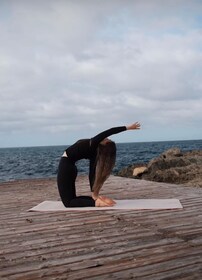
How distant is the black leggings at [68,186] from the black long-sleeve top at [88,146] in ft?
0.46

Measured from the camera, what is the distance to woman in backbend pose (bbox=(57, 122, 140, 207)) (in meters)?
6.40

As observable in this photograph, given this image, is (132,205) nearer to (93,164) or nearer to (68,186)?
(93,164)

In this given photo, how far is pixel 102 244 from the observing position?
4172mm

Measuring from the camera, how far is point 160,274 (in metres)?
3.17

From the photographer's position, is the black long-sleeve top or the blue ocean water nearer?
the black long-sleeve top

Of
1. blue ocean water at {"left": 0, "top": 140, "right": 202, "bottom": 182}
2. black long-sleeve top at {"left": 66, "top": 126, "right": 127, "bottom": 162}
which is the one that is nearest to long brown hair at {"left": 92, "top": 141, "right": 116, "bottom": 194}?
black long-sleeve top at {"left": 66, "top": 126, "right": 127, "bottom": 162}

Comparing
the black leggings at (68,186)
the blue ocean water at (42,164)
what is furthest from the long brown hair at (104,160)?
the blue ocean water at (42,164)

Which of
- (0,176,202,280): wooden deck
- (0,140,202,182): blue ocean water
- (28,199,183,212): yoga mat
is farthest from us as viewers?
(0,140,202,182): blue ocean water

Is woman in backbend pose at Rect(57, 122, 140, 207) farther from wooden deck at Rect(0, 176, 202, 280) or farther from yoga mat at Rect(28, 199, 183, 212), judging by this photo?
wooden deck at Rect(0, 176, 202, 280)

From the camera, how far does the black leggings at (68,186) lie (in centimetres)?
657

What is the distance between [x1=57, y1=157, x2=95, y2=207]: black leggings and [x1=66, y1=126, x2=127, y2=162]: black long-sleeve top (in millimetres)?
141

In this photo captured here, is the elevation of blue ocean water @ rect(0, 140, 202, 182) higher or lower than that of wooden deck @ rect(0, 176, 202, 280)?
lower

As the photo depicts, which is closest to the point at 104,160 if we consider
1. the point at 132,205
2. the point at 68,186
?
the point at 68,186

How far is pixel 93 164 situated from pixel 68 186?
0.56 metres
